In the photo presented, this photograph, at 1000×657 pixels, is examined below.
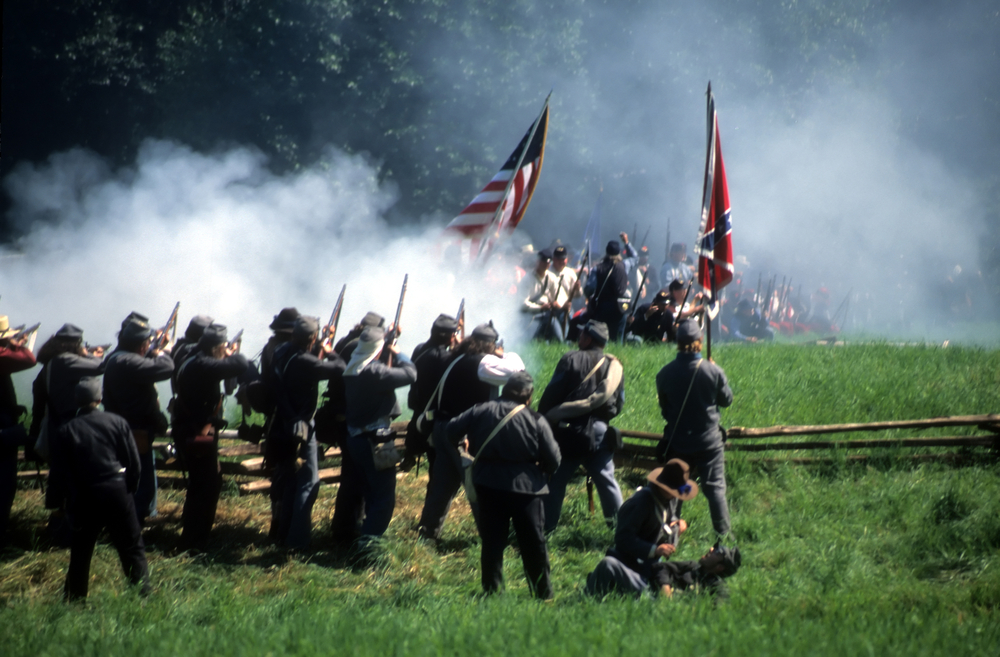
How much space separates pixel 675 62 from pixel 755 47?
11.7 ft

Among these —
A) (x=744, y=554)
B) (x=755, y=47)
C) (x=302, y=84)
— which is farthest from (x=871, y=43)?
(x=744, y=554)

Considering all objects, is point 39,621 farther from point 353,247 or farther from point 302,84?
point 302,84

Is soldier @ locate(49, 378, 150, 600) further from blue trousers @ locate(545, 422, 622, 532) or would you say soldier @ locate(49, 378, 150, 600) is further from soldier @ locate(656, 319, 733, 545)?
soldier @ locate(656, 319, 733, 545)

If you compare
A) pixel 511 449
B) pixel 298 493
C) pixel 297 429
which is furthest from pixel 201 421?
pixel 511 449

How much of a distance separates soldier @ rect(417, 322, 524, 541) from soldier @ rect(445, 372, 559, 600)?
878 millimetres

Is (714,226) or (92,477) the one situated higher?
(714,226)

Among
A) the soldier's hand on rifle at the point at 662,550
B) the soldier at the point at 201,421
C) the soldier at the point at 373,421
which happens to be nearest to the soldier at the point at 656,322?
the soldier at the point at 373,421

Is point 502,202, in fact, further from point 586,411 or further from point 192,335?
point 192,335

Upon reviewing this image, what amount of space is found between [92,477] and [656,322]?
8.58 metres

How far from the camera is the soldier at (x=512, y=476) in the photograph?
5871 millimetres

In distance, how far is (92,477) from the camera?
589cm

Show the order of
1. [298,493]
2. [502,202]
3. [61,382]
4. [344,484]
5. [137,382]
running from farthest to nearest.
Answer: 1. [502,202]
2. [344,484]
3. [298,493]
4. [137,382]
5. [61,382]

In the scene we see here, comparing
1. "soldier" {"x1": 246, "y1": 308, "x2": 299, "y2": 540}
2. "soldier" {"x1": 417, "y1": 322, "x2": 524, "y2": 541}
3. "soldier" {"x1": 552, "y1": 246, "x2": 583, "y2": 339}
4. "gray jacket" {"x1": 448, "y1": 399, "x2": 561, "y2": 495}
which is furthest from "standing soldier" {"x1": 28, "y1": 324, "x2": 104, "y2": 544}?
"soldier" {"x1": 552, "y1": 246, "x2": 583, "y2": 339}

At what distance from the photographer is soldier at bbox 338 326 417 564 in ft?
22.7
